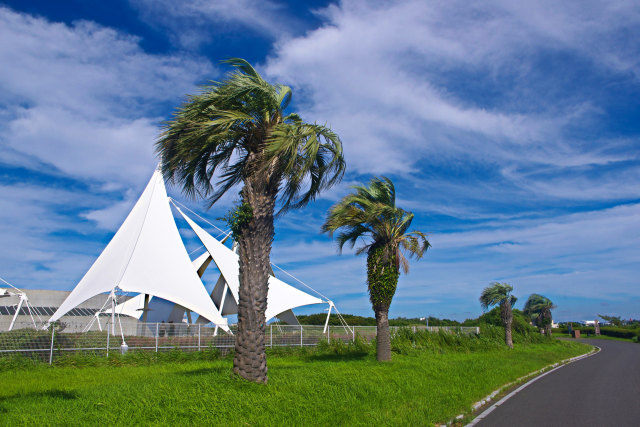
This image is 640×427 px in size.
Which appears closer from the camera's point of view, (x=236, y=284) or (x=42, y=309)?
(x=236, y=284)

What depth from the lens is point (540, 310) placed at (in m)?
52.7

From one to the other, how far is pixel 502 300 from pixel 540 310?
25359mm

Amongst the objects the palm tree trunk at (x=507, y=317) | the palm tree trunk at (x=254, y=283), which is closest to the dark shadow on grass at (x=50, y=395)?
the palm tree trunk at (x=254, y=283)

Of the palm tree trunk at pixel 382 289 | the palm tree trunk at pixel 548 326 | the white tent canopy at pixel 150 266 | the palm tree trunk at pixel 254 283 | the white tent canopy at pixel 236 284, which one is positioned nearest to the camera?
the palm tree trunk at pixel 254 283

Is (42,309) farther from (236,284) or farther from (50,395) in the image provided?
(50,395)

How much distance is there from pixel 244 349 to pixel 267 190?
340 cm

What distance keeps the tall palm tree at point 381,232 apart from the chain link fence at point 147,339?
6.28m

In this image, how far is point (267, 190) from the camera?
10133 mm

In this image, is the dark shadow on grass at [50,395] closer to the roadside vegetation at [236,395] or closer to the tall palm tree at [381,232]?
the roadside vegetation at [236,395]

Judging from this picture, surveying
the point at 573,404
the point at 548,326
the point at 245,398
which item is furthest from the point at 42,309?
the point at 548,326

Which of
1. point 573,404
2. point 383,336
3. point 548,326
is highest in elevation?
point 383,336

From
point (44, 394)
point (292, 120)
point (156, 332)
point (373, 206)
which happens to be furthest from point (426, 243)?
point (44, 394)

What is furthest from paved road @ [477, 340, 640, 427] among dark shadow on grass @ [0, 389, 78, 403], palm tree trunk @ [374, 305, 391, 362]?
dark shadow on grass @ [0, 389, 78, 403]

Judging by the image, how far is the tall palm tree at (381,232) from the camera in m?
16.3
